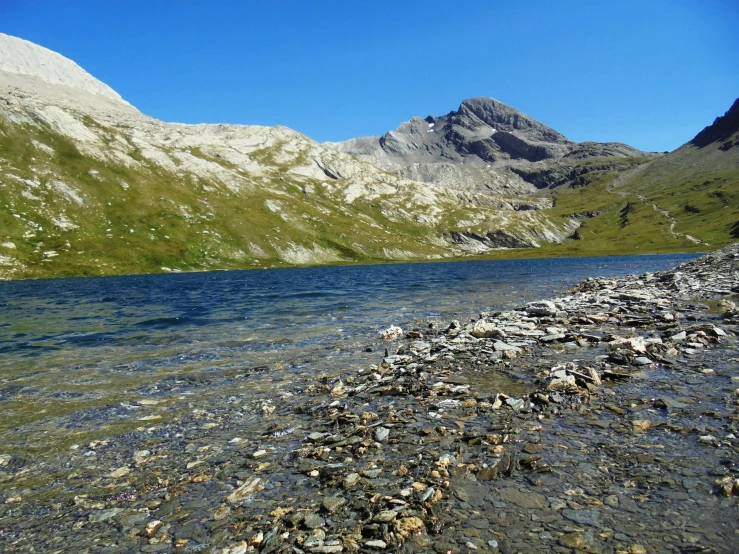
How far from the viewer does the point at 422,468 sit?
8242 millimetres

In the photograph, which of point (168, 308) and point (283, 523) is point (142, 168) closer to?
point (168, 308)

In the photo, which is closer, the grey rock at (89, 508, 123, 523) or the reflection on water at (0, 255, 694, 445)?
the grey rock at (89, 508, 123, 523)

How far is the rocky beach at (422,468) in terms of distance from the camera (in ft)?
20.6

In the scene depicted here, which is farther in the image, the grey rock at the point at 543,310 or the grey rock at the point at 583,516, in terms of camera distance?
the grey rock at the point at 543,310

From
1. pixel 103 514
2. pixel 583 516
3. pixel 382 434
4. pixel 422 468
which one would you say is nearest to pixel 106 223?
pixel 103 514

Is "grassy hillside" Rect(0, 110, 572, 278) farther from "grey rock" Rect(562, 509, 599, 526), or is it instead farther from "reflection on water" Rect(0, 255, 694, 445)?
"grey rock" Rect(562, 509, 599, 526)

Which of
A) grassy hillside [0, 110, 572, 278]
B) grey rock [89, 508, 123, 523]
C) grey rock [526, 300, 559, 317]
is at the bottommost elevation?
grey rock [89, 508, 123, 523]

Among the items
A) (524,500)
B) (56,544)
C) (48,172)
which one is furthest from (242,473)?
(48,172)

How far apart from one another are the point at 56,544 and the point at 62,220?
173m

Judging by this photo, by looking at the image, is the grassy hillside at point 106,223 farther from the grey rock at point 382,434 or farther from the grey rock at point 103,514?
the grey rock at point 382,434

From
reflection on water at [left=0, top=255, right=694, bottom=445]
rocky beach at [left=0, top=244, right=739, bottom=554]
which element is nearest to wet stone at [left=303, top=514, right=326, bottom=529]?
rocky beach at [left=0, top=244, right=739, bottom=554]

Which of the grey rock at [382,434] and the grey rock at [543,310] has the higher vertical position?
the grey rock at [543,310]

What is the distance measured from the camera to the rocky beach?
6293mm

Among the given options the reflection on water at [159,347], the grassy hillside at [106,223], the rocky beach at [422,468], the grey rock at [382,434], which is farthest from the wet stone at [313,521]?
the grassy hillside at [106,223]
